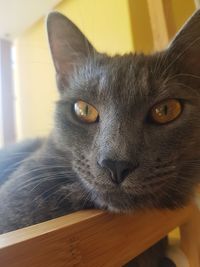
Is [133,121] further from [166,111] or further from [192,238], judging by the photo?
[192,238]

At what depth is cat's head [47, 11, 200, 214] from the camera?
22.1 inches

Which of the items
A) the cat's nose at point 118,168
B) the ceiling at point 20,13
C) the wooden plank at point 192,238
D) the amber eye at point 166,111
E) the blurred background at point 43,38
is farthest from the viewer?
the ceiling at point 20,13

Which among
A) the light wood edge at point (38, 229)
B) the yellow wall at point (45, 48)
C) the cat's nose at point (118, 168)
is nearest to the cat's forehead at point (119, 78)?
the cat's nose at point (118, 168)

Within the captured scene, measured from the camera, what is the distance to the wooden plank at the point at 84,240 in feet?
1.16

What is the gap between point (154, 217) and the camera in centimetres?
63

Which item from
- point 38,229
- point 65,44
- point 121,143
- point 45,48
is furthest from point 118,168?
point 45,48

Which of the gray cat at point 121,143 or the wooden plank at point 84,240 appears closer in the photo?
the wooden plank at point 84,240

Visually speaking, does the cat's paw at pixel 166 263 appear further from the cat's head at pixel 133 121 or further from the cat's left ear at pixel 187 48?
the cat's left ear at pixel 187 48

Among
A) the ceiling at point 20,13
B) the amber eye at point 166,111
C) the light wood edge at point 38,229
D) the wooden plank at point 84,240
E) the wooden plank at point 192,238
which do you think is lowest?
the wooden plank at point 192,238

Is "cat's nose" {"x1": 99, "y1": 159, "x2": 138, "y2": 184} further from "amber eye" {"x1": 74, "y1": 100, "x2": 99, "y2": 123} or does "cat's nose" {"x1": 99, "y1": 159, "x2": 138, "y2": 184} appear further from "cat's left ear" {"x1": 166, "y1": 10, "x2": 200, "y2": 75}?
"cat's left ear" {"x1": 166, "y1": 10, "x2": 200, "y2": 75}

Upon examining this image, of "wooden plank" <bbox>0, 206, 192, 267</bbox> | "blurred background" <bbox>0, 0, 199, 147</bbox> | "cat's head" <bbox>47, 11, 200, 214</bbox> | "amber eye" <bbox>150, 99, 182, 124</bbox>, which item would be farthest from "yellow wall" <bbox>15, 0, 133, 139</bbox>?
"wooden plank" <bbox>0, 206, 192, 267</bbox>

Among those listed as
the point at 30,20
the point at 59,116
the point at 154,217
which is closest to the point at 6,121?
the point at 30,20

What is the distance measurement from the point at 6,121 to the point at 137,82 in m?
1.32

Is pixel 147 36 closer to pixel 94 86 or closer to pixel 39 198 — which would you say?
pixel 94 86
